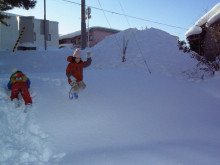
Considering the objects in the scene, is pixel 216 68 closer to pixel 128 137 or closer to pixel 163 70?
pixel 163 70

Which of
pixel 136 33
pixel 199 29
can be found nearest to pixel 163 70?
pixel 199 29

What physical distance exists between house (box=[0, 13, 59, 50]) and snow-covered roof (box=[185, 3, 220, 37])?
8.84 meters

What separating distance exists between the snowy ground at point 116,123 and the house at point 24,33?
7393 mm

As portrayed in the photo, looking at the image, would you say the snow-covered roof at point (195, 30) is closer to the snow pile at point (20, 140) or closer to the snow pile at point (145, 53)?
the snow pile at point (145, 53)

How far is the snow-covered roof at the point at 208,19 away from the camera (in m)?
9.66

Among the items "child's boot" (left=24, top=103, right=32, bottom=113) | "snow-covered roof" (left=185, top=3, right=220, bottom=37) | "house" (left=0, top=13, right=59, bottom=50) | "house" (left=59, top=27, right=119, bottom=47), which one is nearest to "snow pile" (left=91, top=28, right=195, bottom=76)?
"snow-covered roof" (left=185, top=3, right=220, bottom=37)

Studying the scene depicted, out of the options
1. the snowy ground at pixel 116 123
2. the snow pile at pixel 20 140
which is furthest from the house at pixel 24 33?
the snow pile at pixel 20 140

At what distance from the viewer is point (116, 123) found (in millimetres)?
4328

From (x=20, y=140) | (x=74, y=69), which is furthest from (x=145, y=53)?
(x=20, y=140)

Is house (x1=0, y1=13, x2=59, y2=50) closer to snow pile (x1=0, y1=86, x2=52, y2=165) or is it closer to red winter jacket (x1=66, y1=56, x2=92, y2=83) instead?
red winter jacket (x1=66, y1=56, x2=92, y2=83)

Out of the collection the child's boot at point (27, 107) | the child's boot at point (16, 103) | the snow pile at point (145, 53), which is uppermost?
the snow pile at point (145, 53)

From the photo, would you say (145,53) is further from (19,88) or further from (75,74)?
(19,88)

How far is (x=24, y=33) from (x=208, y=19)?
1054cm

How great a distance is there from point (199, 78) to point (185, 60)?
2526 mm
